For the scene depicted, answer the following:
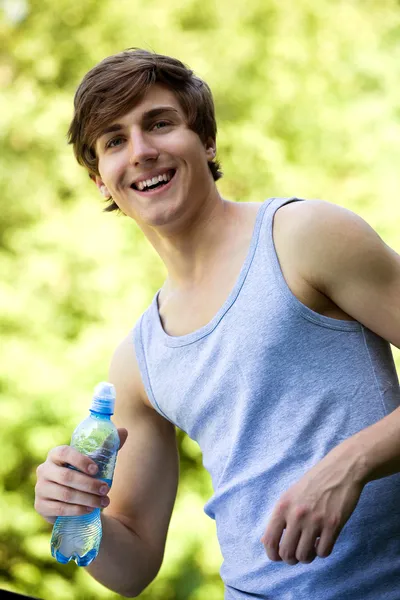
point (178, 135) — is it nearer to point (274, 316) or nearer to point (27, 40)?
point (274, 316)

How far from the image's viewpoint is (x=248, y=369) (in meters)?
1.20

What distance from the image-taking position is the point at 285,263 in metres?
1.20

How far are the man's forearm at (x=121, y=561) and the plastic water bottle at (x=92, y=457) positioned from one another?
0.05m

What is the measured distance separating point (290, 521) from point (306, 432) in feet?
0.72

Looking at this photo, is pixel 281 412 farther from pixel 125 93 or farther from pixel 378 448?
pixel 125 93

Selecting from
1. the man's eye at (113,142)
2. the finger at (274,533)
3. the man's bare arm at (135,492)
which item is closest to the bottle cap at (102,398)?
the man's bare arm at (135,492)

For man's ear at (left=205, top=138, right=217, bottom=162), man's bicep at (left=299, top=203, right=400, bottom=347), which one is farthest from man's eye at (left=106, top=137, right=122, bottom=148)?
man's bicep at (left=299, top=203, right=400, bottom=347)

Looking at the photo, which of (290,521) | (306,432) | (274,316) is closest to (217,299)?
(274,316)

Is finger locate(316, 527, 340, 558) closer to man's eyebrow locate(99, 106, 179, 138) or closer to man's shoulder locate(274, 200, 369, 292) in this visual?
man's shoulder locate(274, 200, 369, 292)

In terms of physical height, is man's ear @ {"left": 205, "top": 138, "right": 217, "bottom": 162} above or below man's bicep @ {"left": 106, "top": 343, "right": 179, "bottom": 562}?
above

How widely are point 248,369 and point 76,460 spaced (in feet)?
1.01

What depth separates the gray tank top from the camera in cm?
114

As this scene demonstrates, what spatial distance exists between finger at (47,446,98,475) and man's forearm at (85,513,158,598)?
0.80 feet

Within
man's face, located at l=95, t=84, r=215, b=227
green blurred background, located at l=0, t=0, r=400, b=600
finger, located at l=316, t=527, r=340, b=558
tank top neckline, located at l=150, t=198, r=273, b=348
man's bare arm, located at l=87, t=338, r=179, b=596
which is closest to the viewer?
finger, located at l=316, t=527, r=340, b=558
